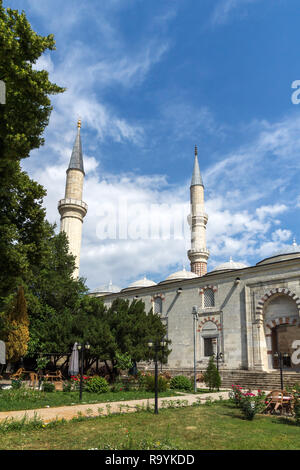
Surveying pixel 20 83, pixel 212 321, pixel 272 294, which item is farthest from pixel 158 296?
pixel 20 83

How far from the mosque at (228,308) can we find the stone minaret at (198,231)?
3330mm

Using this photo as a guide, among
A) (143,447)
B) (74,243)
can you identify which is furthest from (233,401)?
(74,243)

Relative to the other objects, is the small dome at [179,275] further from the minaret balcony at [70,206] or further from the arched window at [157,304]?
the minaret balcony at [70,206]

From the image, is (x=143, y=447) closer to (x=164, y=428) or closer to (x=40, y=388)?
(x=164, y=428)

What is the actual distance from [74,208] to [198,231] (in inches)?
475

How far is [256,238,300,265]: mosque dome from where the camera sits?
2364 cm

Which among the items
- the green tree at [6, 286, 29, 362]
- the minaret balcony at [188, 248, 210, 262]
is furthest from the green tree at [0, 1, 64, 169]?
the minaret balcony at [188, 248, 210, 262]

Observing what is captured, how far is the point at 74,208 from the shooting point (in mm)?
29078

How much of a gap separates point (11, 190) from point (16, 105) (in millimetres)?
2887

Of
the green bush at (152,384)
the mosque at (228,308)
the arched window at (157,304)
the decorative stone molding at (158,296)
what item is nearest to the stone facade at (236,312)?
the mosque at (228,308)

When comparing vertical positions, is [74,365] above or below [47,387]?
above

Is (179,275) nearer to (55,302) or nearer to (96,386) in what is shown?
(55,302)

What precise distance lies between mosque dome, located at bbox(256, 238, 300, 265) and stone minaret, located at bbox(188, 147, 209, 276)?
870 cm

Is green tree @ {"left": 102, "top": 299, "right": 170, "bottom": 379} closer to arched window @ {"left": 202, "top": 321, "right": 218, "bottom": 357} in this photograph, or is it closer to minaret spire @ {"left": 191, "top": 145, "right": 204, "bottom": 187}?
arched window @ {"left": 202, "top": 321, "right": 218, "bottom": 357}
